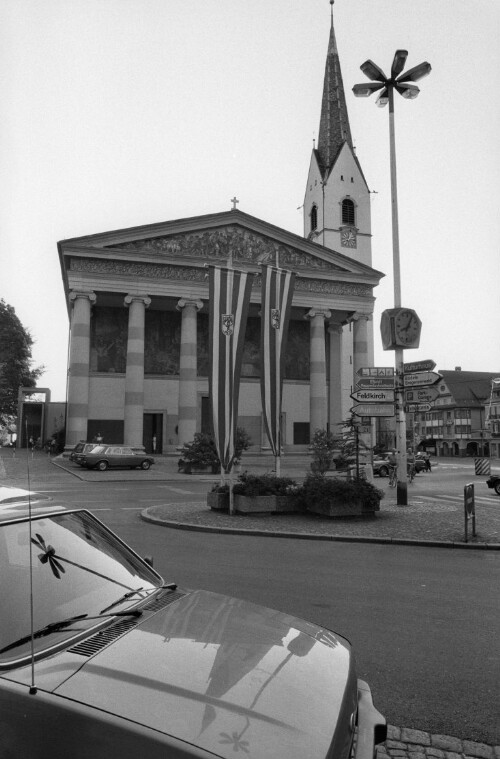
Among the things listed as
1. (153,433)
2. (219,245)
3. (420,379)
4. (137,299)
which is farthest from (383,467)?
(420,379)

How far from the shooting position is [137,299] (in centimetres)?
4103

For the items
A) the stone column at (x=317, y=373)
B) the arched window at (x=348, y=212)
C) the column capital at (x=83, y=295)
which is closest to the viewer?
the column capital at (x=83, y=295)

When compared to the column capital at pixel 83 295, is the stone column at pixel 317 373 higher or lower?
lower

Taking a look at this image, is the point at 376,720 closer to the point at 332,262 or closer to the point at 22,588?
the point at 22,588

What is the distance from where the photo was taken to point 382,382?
16.5 meters

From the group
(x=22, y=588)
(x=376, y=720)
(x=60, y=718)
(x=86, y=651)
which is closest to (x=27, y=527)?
(x=22, y=588)

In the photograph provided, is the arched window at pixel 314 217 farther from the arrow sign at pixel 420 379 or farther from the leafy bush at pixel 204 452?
the arrow sign at pixel 420 379

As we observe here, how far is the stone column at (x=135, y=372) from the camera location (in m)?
39.7

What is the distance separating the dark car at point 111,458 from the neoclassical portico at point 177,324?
5.82 meters

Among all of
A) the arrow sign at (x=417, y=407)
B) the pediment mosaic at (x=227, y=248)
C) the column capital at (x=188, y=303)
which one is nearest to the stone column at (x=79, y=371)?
the pediment mosaic at (x=227, y=248)

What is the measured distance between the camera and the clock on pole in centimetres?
1716

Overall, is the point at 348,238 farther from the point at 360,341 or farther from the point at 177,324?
the point at 177,324

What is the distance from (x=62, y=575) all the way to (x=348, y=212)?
67.5 metres

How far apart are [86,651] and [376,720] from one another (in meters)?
1.22
